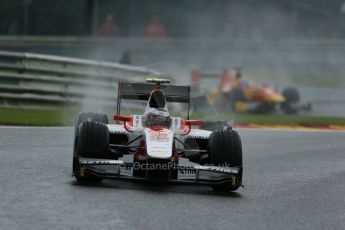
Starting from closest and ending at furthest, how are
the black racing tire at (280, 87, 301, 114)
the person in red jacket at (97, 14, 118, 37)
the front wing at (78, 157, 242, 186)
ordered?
the front wing at (78, 157, 242, 186) → the black racing tire at (280, 87, 301, 114) → the person in red jacket at (97, 14, 118, 37)

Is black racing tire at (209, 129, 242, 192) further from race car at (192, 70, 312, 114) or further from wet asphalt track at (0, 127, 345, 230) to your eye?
race car at (192, 70, 312, 114)

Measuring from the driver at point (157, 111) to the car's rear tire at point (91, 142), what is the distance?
565 millimetres

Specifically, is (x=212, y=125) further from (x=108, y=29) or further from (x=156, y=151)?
(x=108, y=29)

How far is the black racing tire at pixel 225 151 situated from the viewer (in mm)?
9906

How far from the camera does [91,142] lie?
9.75 metres

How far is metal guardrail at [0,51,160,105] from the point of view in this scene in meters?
18.2

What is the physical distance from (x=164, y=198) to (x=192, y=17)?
81.5ft

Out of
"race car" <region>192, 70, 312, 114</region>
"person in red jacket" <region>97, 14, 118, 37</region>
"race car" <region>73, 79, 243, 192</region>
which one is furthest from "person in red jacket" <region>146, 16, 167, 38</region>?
"race car" <region>73, 79, 243, 192</region>

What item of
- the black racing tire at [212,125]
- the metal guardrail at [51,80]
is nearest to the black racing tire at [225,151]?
the black racing tire at [212,125]

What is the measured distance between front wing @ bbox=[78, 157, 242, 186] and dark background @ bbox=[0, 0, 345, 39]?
2291cm

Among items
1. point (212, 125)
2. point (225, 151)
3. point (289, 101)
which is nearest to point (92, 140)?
point (225, 151)

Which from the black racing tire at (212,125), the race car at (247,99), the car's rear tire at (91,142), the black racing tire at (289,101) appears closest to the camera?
the car's rear tire at (91,142)

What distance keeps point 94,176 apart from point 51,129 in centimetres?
598

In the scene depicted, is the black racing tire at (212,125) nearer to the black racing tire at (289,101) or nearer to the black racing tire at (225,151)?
the black racing tire at (225,151)
